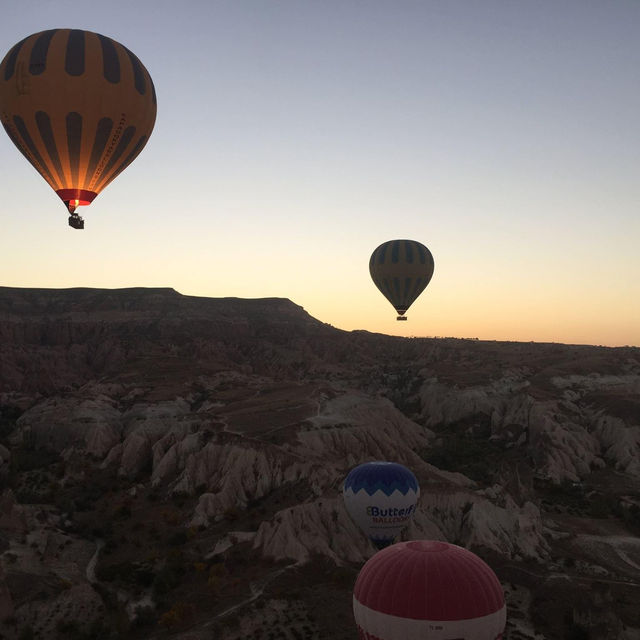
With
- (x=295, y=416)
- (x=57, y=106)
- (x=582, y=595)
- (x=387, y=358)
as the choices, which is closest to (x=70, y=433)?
(x=295, y=416)

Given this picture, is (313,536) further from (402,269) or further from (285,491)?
(402,269)

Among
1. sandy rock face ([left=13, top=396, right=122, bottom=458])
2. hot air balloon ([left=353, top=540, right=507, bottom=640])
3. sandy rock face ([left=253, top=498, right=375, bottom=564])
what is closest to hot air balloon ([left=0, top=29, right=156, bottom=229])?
sandy rock face ([left=253, top=498, right=375, bottom=564])

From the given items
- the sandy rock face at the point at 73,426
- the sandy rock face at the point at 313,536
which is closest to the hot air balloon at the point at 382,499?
the sandy rock face at the point at 313,536

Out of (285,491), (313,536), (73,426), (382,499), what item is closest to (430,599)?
(382,499)

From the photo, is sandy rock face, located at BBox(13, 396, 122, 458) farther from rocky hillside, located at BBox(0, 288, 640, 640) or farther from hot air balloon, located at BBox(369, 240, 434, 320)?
hot air balloon, located at BBox(369, 240, 434, 320)

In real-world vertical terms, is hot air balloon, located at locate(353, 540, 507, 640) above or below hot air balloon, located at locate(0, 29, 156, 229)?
below

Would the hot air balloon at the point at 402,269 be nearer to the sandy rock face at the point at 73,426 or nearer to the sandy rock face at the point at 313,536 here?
the sandy rock face at the point at 313,536
